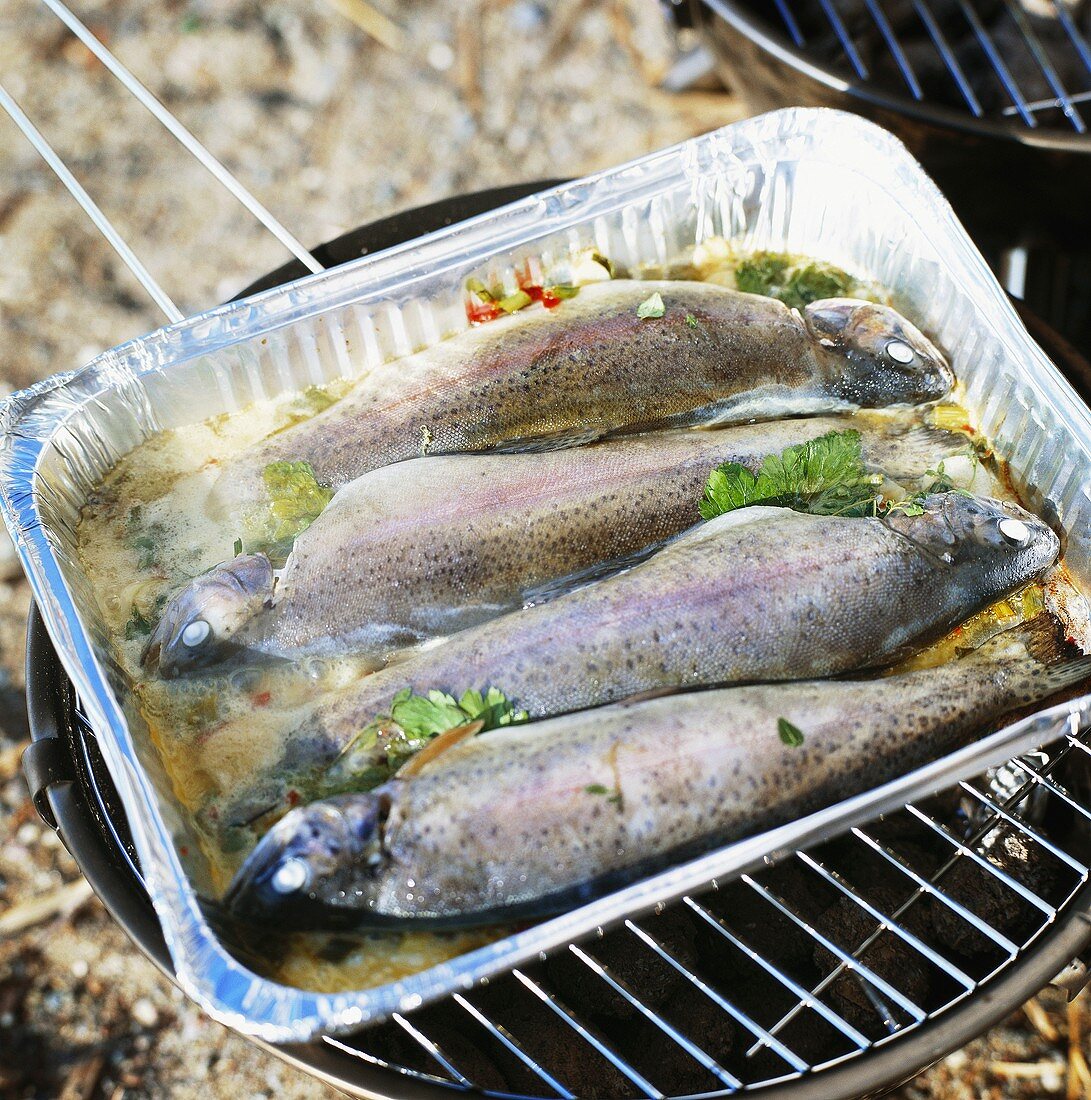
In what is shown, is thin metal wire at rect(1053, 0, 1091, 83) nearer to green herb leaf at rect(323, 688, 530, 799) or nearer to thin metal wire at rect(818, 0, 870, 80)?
thin metal wire at rect(818, 0, 870, 80)

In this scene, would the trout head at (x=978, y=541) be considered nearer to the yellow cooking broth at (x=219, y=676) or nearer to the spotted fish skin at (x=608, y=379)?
the yellow cooking broth at (x=219, y=676)

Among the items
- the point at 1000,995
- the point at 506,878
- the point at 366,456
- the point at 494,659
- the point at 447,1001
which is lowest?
the point at 447,1001

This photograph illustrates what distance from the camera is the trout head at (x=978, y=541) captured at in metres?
2.49

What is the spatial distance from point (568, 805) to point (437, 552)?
2.43ft

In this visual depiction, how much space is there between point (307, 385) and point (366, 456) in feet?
1.39

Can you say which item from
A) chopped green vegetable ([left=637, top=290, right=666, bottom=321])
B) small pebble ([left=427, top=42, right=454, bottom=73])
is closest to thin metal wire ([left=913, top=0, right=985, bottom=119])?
chopped green vegetable ([left=637, top=290, right=666, bottom=321])

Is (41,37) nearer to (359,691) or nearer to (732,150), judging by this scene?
(732,150)

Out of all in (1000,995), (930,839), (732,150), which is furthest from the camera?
(732,150)

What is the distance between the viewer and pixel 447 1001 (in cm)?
236

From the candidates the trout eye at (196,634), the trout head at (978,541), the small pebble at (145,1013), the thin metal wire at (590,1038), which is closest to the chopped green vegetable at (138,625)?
the trout eye at (196,634)

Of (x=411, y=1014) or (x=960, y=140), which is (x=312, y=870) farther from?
(x=960, y=140)

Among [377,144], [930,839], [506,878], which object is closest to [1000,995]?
[930,839]

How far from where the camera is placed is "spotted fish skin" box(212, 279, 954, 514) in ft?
9.14

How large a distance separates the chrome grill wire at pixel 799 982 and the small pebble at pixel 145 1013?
1679 mm
